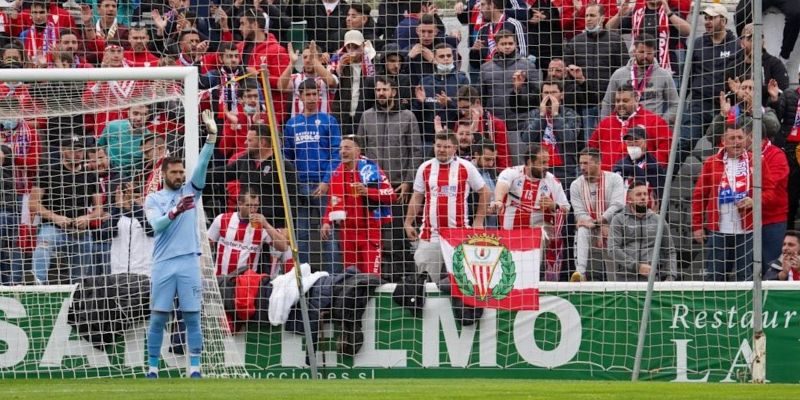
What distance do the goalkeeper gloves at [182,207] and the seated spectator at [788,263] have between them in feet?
20.9

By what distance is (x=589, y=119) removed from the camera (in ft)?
53.6

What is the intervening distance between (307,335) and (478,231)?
7.49 ft

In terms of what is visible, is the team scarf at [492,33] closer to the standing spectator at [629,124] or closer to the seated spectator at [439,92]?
the seated spectator at [439,92]

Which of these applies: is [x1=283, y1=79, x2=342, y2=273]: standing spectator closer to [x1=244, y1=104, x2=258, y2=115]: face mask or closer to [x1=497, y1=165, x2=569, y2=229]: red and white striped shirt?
[x1=244, y1=104, x2=258, y2=115]: face mask

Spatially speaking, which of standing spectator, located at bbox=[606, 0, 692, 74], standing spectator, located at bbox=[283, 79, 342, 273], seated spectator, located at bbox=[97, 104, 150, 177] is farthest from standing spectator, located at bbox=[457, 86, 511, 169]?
seated spectator, located at bbox=[97, 104, 150, 177]

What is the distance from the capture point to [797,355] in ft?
49.0

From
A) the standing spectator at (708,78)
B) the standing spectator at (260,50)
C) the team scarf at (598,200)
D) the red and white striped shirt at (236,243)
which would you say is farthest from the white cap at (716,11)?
the red and white striped shirt at (236,243)

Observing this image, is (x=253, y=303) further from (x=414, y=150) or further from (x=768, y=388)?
(x=768, y=388)

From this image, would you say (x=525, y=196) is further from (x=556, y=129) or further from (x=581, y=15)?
(x=581, y=15)

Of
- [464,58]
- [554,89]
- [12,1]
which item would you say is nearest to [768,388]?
[554,89]

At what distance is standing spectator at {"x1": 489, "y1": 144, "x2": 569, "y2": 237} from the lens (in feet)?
52.3

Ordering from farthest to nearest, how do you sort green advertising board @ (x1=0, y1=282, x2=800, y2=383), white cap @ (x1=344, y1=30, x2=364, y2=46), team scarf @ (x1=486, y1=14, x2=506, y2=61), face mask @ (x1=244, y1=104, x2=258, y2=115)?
white cap @ (x1=344, y1=30, x2=364, y2=46), face mask @ (x1=244, y1=104, x2=258, y2=115), team scarf @ (x1=486, y1=14, x2=506, y2=61), green advertising board @ (x1=0, y1=282, x2=800, y2=383)

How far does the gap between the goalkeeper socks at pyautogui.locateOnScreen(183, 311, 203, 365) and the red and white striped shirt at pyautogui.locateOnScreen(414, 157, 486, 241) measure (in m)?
3.10

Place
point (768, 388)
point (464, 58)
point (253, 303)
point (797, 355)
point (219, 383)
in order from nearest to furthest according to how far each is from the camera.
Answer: point (768, 388) → point (219, 383) → point (797, 355) → point (253, 303) → point (464, 58)
